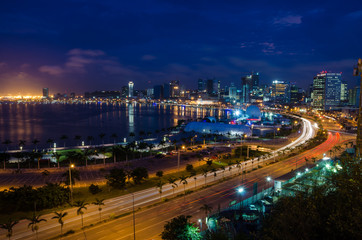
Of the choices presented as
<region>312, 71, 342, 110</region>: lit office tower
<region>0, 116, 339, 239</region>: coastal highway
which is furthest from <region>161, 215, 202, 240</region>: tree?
<region>312, 71, 342, 110</region>: lit office tower

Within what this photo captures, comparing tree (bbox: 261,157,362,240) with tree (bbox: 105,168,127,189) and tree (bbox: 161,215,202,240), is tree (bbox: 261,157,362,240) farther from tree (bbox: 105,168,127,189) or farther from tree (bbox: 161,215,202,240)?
tree (bbox: 105,168,127,189)

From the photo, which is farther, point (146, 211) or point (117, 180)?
point (117, 180)

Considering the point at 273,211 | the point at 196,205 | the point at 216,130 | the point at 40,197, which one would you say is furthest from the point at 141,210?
the point at 216,130

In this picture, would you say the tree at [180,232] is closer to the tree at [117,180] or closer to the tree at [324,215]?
the tree at [324,215]

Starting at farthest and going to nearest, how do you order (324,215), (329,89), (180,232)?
(329,89), (180,232), (324,215)

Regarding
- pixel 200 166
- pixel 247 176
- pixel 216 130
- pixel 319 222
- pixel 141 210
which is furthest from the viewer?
pixel 216 130

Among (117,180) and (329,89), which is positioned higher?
(329,89)

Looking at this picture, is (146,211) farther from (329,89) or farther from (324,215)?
(329,89)

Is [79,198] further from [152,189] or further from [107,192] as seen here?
[152,189]

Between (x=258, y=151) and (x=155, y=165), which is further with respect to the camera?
(x=258, y=151)

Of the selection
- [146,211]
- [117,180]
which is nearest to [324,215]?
[146,211]

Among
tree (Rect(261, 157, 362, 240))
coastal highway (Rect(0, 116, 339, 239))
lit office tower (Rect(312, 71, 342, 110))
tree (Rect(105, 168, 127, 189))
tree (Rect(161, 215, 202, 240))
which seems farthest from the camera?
lit office tower (Rect(312, 71, 342, 110))
